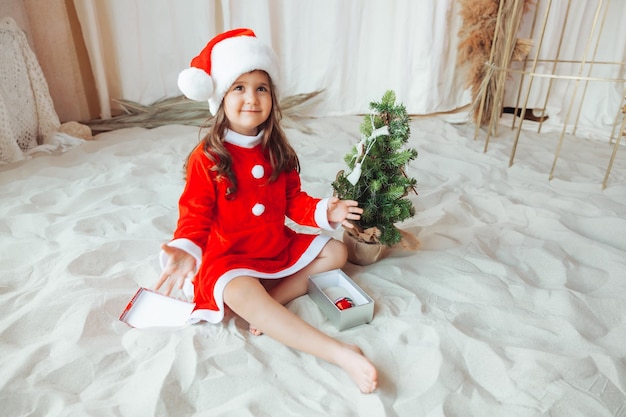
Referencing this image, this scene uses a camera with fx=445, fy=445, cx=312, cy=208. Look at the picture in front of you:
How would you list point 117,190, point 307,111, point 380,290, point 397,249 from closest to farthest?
point 380,290, point 397,249, point 117,190, point 307,111

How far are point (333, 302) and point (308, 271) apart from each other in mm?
136

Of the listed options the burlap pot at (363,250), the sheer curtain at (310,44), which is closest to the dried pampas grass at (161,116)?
the sheer curtain at (310,44)

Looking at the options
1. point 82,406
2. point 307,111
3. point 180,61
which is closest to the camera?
point 82,406

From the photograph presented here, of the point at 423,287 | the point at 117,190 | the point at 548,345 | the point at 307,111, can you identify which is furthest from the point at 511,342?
the point at 307,111

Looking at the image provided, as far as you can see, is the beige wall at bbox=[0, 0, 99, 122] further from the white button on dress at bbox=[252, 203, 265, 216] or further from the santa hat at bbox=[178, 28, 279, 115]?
the white button on dress at bbox=[252, 203, 265, 216]

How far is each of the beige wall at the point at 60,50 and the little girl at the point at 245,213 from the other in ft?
6.08

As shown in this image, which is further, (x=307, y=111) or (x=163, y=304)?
(x=307, y=111)

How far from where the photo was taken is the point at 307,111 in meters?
2.91

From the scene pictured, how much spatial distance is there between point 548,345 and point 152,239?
1.12m

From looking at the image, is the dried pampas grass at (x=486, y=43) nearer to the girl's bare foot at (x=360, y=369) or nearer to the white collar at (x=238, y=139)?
the white collar at (x=238, y=139)

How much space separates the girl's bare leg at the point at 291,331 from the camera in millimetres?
874

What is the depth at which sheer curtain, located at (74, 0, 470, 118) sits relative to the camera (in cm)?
257

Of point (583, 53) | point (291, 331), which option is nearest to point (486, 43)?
point (583, 53)

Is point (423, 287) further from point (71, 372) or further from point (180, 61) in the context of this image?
point (180, 61)
